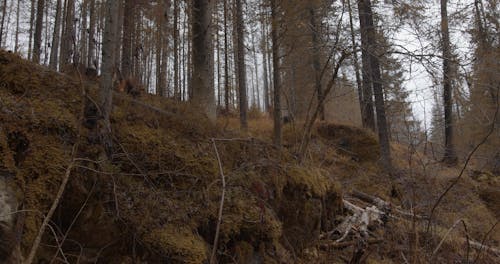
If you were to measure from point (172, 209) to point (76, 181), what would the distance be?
0.77 meters

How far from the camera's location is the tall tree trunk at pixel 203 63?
5.15m

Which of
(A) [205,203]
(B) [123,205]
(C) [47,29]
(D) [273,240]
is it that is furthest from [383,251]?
(C) [47,29]

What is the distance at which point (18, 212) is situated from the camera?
1979mm

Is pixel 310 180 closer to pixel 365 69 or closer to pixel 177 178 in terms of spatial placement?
pixel 177 178

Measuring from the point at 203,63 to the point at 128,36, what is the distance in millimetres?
3442

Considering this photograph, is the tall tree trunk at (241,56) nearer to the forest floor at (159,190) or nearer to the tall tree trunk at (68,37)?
the tall tree trunk at (68,37)

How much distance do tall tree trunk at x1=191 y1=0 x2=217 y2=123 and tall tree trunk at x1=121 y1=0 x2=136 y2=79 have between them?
2708 mm

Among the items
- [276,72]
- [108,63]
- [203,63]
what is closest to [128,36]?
[203,63]

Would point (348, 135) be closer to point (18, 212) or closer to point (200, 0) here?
point (200, 0)

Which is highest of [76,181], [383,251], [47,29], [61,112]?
[47,29]

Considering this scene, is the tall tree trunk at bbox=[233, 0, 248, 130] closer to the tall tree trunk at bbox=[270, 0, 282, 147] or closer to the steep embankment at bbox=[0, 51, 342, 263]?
the tall tree trunk at bbox=[270, 0, 282, 147]

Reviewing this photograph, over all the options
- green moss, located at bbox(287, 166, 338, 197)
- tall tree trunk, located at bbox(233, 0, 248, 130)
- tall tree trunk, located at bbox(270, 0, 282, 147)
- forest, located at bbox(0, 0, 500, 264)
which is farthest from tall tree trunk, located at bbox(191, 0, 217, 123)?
tall tree trunk, located at bbox(233, 0, 248, 130)

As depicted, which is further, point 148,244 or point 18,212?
point 148,244

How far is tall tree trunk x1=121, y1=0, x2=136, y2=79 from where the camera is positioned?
7.40 m
